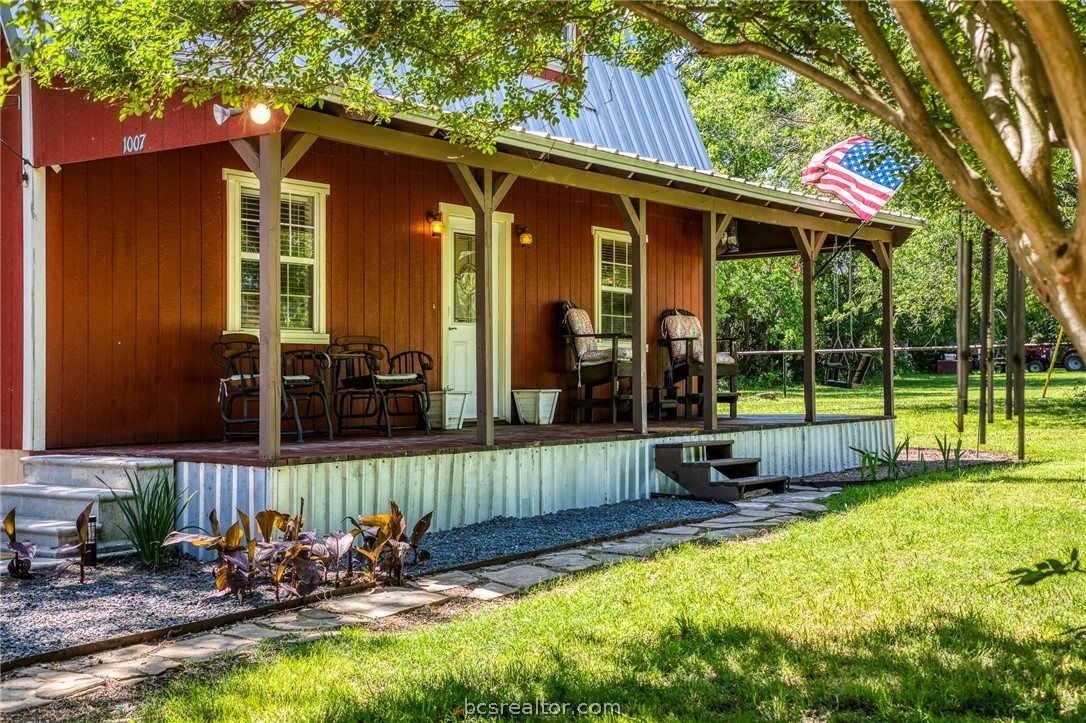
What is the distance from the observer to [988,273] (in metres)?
10.7

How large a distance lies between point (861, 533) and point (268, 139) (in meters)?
4.03

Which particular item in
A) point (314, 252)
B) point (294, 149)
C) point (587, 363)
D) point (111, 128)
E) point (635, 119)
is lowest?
point (587, 363)

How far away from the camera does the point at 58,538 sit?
231 inches

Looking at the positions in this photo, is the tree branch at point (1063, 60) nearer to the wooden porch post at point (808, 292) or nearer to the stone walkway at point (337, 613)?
the stone walkway at point (337, 613)

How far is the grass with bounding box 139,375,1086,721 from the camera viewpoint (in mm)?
3230

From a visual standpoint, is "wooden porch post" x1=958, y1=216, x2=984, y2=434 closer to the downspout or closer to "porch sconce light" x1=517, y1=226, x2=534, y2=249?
"porch sconce light" x1=517, y1=226, x2=534, y2=249

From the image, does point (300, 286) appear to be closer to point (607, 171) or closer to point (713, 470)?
point (607, 171)

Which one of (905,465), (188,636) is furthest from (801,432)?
(188,636)

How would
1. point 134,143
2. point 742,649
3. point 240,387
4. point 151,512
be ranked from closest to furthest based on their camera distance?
point 742,649 → point 151,512 → point 134,143 → point 240,387

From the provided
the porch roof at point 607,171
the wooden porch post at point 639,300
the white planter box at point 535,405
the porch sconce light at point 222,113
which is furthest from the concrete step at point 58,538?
the white planter box at point 535,405

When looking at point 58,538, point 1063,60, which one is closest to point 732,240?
point 58,538

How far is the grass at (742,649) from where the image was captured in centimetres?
323

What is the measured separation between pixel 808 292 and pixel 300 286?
16.3 ft

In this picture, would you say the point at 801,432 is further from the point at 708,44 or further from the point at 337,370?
the point at 708,44
